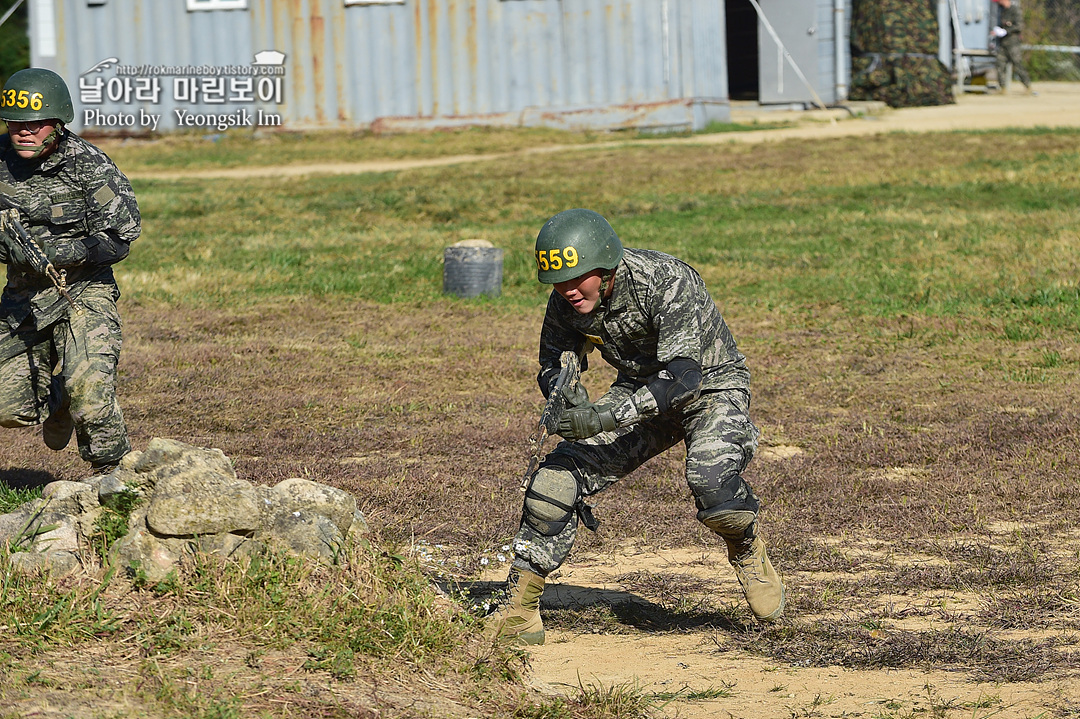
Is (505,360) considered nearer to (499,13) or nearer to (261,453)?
(261,453)

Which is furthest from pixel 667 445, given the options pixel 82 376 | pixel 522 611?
pixel 82 376

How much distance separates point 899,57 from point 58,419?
81.4ft

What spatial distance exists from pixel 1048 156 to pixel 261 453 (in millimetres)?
15686

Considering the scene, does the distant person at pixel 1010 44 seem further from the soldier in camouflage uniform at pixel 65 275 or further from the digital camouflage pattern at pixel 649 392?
the digital camouflage pattern at pixel 649 392

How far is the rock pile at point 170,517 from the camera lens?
482 cm

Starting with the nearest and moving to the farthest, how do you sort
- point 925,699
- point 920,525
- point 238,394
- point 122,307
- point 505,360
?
point 925,699, point 920,525, point 238,394, point 505,360, point 122,307

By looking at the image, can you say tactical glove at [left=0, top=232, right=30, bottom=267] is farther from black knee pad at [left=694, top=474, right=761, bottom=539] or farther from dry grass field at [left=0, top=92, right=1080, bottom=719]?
black knee pad at [left=694, top=474, right=761, bottom=539]

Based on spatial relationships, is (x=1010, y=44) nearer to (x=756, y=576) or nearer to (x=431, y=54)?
(x=431, y=54)

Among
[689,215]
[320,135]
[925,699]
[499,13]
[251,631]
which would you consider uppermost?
[499,13]

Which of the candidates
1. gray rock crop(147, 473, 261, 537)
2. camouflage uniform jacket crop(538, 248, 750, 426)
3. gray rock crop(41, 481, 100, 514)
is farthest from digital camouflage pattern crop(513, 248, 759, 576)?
gray rock crop(41, 481, 100, 514)

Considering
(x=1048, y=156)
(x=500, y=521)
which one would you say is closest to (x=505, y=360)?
(x=500, y=521)

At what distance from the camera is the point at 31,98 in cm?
614

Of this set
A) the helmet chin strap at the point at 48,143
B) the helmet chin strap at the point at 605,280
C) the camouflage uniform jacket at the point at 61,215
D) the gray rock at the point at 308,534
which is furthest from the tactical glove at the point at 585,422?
the helmet chin strap at the point at 48,143

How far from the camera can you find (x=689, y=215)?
56.7ft
